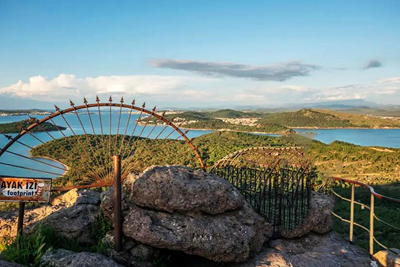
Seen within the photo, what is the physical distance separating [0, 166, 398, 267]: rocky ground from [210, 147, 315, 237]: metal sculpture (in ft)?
3.52

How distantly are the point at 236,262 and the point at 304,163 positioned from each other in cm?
376

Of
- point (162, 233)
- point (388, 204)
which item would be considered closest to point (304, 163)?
point (162, 233)

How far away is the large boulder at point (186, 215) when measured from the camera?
511cm

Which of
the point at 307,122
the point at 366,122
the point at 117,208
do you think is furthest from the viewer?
the point at 366,122

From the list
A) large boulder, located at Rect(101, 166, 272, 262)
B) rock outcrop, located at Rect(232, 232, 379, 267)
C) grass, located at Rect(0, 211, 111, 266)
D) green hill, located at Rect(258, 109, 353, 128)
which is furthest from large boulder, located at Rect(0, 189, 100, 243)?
green hill, located at Rect(258, 109, 353, 128)

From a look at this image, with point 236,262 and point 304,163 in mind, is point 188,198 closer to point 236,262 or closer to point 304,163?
point 236,262

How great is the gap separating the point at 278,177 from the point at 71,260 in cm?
527

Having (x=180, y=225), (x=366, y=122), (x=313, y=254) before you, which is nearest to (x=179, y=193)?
(x=180, y=225)

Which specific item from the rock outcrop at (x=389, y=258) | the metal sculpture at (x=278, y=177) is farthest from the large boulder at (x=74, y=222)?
the rock outcrop at (x=389, y=258)

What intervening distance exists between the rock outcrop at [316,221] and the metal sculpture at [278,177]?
121 mm

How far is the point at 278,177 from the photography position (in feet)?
25.5

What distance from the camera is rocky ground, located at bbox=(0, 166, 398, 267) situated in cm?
513

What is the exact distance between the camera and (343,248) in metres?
6.59

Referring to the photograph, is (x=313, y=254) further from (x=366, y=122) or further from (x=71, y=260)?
(x=366, y=122)
